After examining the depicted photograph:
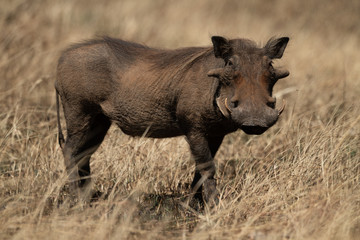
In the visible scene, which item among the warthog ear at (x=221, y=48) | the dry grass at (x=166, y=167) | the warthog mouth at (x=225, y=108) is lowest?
the dry grass at (x=166, y=167)

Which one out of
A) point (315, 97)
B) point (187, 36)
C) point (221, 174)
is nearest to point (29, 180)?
point (221, 174)

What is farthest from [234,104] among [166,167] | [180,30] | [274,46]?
[180,30]

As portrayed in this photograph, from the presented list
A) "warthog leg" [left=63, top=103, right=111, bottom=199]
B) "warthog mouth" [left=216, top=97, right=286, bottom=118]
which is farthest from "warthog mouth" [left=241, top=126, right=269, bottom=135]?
"warthog leg" [left=63, top=103, right=111, bottom=199]

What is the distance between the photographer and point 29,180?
347 centimetres

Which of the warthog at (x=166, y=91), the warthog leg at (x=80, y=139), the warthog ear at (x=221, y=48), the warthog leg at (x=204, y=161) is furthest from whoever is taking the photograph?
the warthog leg at (x=80, y=139)

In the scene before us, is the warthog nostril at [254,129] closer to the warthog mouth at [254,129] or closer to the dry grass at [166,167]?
the warthog mouth at [254,129]

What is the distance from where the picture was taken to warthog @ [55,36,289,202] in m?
3.31

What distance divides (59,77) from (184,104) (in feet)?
3.37

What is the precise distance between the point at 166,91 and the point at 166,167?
0.77 m

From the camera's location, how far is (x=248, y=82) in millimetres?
3209

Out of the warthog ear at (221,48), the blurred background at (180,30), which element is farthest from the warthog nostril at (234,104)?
the blurred background at (180,30)

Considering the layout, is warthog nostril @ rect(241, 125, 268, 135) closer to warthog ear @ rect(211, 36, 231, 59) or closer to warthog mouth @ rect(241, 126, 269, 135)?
warthog mouth @ rect(241, 126, 269, 135)

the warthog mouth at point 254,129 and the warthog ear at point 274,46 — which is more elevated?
the warthog ear at point 274,46

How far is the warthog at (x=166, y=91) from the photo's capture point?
331 cm
